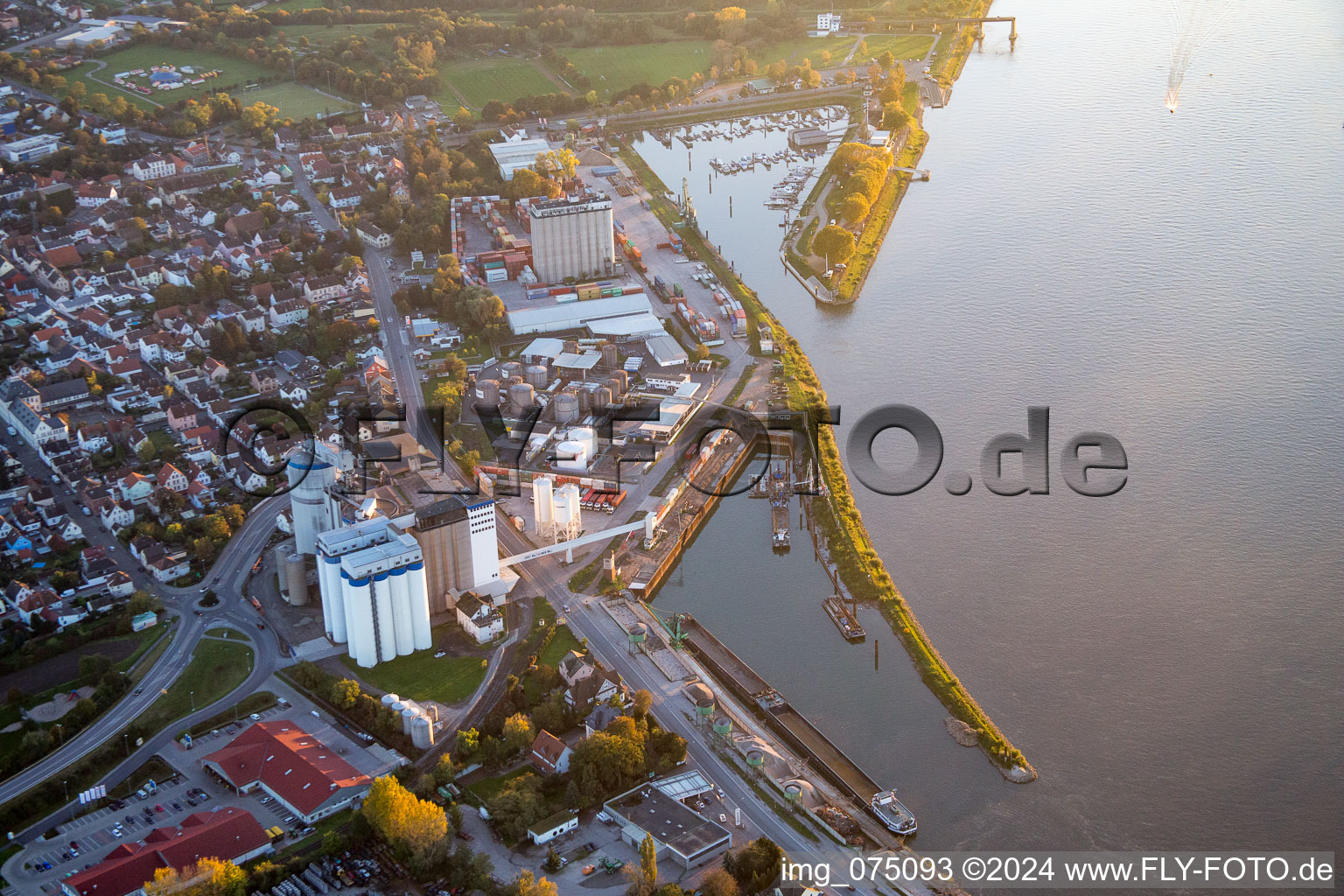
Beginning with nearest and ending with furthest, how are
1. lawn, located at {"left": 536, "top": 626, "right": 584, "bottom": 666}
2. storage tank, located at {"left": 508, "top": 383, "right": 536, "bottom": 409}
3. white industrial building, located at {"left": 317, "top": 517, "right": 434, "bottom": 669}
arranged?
1. white industrial building, located at {"left": 317, "top": 517, "right": 434, "bottom": 669}
2. lawn, located at {"left": 536, "top": 626, "right": 584, "bottom": 666}
3. storage tank, located at {"left": 508, "top": 383, "right": 536, "bottom": 409}

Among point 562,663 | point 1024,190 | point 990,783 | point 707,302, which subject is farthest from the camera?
point 1024,190

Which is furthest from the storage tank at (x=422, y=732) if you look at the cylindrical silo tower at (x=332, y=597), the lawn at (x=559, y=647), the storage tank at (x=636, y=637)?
the storage tank at (x=636, y=637)

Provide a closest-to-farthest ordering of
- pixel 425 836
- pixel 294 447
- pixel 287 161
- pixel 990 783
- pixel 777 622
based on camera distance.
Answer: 1. pixel 425 836
2. pixel 990 783
3. pixel 777 622
4. pixel 294 447
5. pixel 287 161

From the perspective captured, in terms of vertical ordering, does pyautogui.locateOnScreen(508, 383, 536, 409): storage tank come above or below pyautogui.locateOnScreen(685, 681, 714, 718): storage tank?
above

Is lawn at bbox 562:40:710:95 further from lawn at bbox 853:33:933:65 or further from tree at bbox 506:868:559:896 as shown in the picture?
tree at bbox 506:868:559:896

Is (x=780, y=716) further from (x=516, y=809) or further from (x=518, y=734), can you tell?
(x=516, y=809)

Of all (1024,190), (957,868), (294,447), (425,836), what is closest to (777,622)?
(957,868)

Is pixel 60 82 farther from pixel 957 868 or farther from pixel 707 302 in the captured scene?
pixel 957 868

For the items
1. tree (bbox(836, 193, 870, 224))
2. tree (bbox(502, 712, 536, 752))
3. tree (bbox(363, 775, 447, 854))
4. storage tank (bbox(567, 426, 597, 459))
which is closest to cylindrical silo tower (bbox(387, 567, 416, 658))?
tree (bbox(502, 712, 536, 752))
